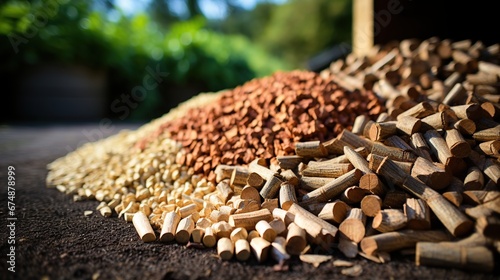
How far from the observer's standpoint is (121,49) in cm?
1120

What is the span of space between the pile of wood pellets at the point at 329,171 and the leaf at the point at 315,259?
13mm

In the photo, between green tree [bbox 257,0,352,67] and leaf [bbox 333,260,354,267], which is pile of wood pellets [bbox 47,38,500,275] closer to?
leaf [bbox 333,260,354,267]

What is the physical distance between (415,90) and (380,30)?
2814 millimetres

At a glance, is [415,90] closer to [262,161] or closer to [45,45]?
[262,161]

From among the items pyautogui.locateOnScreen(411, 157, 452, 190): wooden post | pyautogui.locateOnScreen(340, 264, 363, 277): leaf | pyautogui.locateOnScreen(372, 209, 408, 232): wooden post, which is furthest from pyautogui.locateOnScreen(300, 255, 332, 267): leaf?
pyautogui.locateOnScreen(411, 157, 452, 190): wooden post

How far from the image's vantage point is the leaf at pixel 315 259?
2.02 m

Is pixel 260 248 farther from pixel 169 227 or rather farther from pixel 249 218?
pixel 169 227

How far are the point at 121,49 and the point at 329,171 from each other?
10.2 metres

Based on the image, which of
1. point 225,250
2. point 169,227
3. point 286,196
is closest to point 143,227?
point 169,227

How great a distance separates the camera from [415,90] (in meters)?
3.60

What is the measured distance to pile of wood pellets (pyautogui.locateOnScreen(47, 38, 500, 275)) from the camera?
2141 millimetres

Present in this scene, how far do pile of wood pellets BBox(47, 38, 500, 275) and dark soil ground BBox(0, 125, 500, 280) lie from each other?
0.07 m

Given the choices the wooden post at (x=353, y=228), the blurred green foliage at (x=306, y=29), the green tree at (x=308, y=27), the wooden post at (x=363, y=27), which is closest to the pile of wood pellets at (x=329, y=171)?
the wooden post at (x=353, y=228)

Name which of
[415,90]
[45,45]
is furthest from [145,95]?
[415,90]
